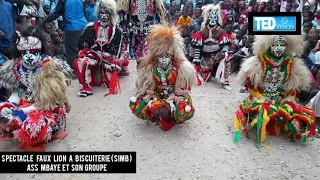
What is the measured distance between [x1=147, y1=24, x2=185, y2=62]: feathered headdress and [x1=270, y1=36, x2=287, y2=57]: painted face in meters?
1.21

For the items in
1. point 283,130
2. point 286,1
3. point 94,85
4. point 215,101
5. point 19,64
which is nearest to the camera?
point 19,64

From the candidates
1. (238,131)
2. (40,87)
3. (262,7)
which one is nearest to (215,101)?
(238,131)

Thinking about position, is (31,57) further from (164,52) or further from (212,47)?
(212,47)

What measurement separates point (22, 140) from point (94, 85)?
8.16 feet

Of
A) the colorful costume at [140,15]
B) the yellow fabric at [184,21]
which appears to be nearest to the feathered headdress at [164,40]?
the colorful costume at [140,15]

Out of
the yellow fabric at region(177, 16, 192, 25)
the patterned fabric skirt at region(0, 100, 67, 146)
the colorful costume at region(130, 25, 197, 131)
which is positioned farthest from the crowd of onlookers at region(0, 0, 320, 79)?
the patterned fabric skirt at region(0, 100, 67, 146)

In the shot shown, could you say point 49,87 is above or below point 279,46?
below

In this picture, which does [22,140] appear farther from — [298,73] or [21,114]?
[298,73]

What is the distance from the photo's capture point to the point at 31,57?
411cm

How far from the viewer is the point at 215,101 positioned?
18.6ft

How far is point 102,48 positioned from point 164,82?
1.83 metres

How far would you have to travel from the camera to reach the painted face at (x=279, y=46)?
14.1 ft

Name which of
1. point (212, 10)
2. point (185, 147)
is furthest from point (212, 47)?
point (185, 147)

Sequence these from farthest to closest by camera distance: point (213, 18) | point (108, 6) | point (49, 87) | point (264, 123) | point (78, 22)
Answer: point (78, 22) < point (213, 18) < point (108, 6) < point (264, 123) < point (49, 87)
